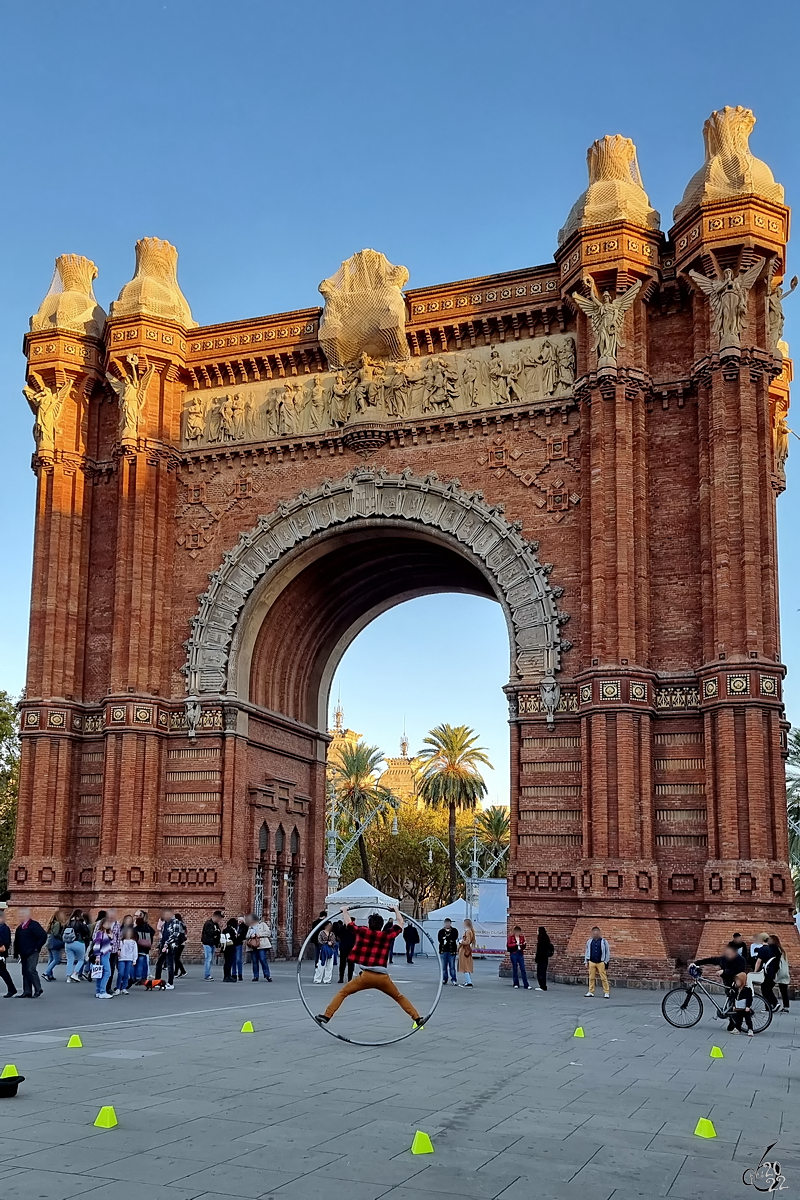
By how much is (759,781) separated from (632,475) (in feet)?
25.2

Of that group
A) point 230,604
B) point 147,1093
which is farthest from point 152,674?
point 147,1093

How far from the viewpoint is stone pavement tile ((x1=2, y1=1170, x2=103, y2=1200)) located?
7.51 metres

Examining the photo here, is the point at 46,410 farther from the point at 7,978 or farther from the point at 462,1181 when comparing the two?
the point at 462,1181

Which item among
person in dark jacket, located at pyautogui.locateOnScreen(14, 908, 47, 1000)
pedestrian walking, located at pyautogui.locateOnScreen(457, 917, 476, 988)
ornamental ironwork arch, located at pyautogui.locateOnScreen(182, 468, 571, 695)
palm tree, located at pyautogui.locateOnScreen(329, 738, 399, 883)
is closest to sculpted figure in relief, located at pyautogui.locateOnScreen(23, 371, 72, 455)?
ornamental ironwork arch, located at pyautogui.locateOnScreen(182, 468, 571, 695)

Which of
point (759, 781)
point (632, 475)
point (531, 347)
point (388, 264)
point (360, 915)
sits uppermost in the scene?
point (388, 264)

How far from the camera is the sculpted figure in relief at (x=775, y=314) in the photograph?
29.1 metres

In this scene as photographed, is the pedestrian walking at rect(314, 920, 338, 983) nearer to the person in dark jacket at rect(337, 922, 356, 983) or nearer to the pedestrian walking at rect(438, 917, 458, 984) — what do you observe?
the person in dark jacket at rect(337, 922, 356, 983)

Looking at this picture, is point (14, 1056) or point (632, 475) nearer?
point (14, 1056)

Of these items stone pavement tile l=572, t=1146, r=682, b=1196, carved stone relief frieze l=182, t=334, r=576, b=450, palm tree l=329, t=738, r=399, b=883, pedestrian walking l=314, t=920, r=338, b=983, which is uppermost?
carved stone relief frieze l=182, t=334, r=576, b=450

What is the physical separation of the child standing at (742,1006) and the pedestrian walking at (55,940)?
597 inches

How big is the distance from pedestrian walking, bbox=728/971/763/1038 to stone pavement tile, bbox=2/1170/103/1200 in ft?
40.8

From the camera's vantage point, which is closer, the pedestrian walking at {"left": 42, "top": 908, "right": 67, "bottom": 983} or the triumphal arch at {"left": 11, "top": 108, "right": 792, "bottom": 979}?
the pedestrian walking at {"left": 42, "top": 908, "right": 67, "bottom": 983}

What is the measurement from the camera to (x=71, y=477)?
35.0m

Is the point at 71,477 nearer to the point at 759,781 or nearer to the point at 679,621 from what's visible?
the point at 679,621
